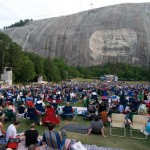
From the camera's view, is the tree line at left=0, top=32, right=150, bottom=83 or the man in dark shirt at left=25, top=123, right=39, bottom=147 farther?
the tree line at left=0, top=32, right=150, bottom=83

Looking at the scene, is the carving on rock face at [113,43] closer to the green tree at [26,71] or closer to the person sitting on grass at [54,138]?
the green tree at [26,71]

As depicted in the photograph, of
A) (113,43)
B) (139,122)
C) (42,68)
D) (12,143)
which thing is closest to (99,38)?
(113,43)

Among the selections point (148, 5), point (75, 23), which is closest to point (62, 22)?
point (75, 23)

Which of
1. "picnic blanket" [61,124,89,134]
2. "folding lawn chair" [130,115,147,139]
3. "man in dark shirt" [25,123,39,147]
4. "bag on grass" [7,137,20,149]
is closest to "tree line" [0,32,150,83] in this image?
"picnic blanket" [61,124,89,134]

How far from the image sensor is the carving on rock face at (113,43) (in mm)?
100000

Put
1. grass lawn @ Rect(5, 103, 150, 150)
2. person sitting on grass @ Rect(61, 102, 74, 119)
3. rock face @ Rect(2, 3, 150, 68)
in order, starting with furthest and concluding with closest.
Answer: rock face @ Rect(2, 3, 150, 68)
person sitting on grass @ Rect(61, 102, 74, 119)
grass lawn @ Rect(5, 103, 150, 150)

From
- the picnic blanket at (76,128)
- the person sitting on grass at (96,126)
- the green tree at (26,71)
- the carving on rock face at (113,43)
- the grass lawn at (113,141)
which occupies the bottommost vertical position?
the grass lawn at (113,141)

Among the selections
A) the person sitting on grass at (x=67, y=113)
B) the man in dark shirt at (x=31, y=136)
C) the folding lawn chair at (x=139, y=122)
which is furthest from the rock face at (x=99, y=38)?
the man in dark shirt at (x=31, y=136)

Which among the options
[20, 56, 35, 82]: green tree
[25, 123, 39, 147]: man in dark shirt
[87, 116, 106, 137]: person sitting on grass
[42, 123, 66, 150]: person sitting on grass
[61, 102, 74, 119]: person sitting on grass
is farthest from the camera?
[20, 56, 35, 82]: green tree

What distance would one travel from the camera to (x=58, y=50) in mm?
103562

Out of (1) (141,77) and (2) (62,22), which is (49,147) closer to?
(1) (141,77)

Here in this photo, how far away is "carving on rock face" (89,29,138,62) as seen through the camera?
100m

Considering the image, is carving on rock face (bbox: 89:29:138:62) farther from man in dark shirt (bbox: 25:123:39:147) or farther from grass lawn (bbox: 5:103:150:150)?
man in dark shirt (bbox: 25:123:39:147)

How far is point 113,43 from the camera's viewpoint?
4031 inches
